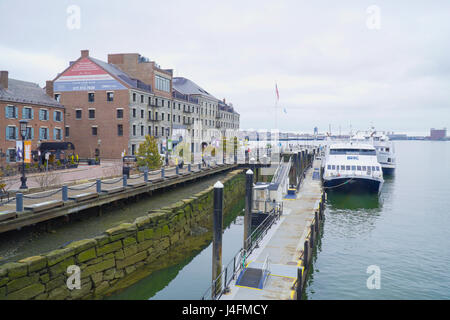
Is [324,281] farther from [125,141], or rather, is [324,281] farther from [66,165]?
[125,141]

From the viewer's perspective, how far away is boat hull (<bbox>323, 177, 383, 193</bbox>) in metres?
39.3

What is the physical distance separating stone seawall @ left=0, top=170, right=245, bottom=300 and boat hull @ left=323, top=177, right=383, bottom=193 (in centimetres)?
2071

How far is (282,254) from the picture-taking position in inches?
631

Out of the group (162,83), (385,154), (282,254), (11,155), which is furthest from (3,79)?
(385,154)

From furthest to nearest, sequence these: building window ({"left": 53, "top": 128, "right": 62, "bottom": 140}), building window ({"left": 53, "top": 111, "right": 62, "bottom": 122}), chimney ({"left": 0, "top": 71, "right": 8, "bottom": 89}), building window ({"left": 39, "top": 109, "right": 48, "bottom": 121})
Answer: building window ({"left": 53, "top": 111, "right": 62, "bottom": 122})
building window ({"left": 53, "top": 128, "right": 62, "bottom": 140})
building window ({"left": 39, "top": 109, "right": 48, "bottom": 121})
chimney ({"left": 0, "top": 71, "right": 8, "bottom": 89})

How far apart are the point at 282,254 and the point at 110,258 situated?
25.5 feet

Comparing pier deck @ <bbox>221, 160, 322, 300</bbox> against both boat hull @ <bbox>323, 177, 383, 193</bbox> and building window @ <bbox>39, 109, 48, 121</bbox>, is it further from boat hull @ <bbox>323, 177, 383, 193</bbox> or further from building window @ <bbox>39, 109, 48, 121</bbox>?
building window @ <bbox>39, 109, 48, 121</bbox>

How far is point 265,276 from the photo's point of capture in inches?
517

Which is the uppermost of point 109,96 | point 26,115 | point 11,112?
point 109,96

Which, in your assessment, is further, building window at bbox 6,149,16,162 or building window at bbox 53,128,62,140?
building window at bbox 53,128,62,140

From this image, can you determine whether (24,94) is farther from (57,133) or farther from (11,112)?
(57,133)

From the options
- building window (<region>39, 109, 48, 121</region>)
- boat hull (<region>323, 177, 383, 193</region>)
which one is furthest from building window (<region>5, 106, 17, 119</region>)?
boat hull (<region>323, 177, 383, 193</region>)

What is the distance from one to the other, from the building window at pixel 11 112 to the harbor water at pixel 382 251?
35.3 metres
